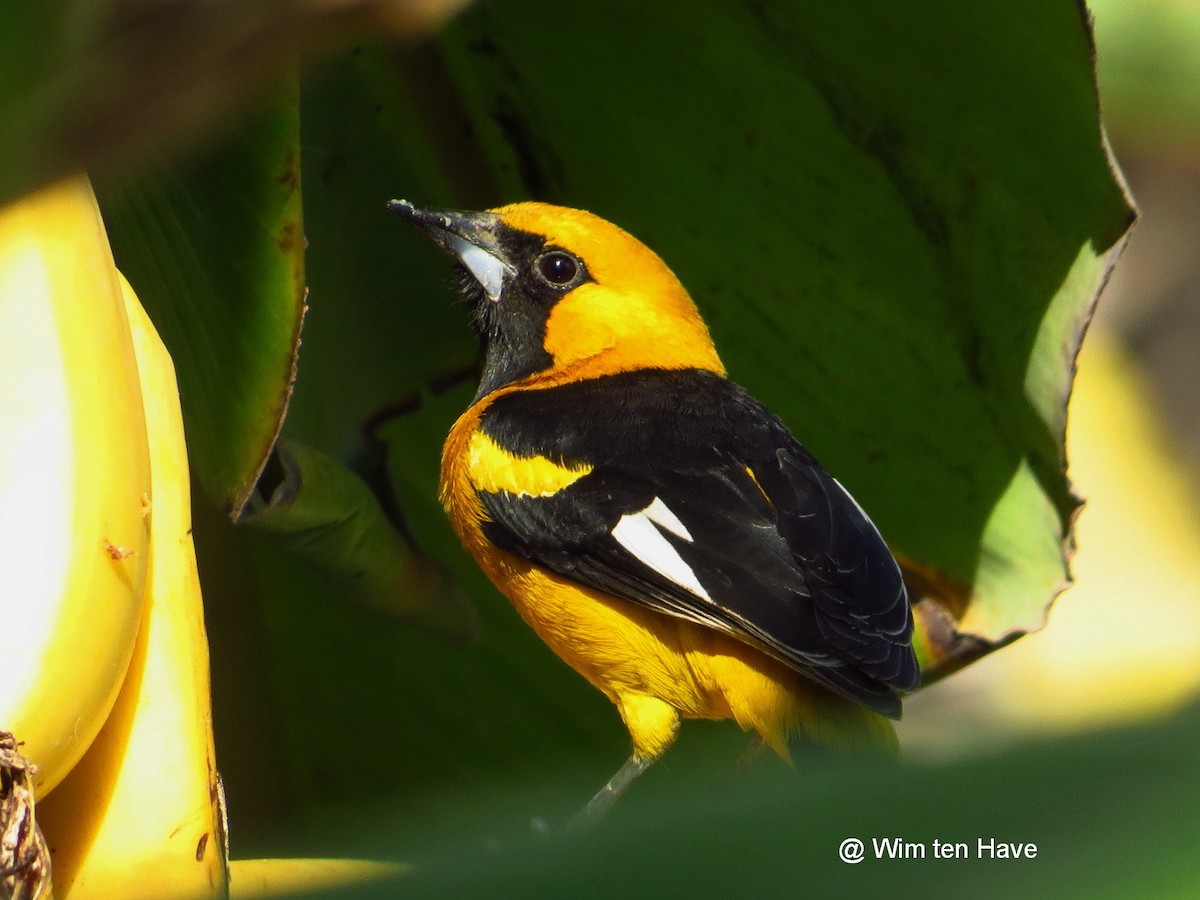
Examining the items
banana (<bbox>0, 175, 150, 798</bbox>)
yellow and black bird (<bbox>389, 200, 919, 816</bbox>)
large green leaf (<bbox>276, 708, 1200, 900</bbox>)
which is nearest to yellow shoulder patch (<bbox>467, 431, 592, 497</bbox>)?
yellow and black bird (<bbox>389, 200, 919, 816</bbox>)

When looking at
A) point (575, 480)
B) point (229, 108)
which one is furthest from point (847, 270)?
point (229, 108)

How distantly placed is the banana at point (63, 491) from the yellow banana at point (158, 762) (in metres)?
0.06

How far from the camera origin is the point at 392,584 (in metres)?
1.39

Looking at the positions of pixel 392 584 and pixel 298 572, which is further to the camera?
pixel 298 572

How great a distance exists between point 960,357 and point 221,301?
784 mm

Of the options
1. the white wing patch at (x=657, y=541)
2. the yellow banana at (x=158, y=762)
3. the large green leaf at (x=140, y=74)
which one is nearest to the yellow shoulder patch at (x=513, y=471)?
the white wing patch at (x=657, y=541)

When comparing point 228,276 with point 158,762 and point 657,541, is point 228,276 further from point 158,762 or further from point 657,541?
point 657,541

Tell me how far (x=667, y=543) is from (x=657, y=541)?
14 mm

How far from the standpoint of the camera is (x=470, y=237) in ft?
5.83

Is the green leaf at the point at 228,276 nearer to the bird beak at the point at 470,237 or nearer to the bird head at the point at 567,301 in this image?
the bird beak at the point at 470,237

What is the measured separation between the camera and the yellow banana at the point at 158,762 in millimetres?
883

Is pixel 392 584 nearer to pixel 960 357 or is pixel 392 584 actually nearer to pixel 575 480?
pixel 575 480

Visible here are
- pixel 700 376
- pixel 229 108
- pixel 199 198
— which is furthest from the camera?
pixel 700 376

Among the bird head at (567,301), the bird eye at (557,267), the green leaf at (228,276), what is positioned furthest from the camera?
the bird eye at (557,267)
